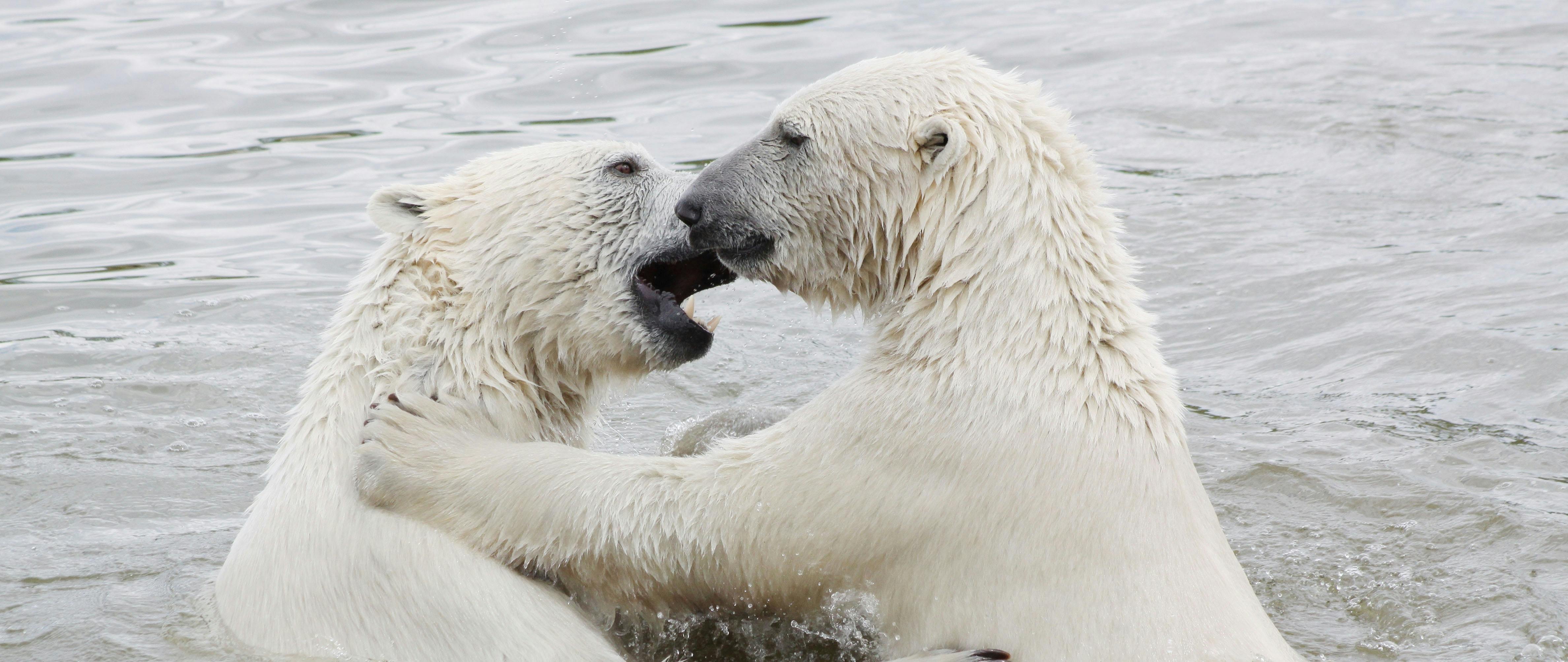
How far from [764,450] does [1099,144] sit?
664 centimetres

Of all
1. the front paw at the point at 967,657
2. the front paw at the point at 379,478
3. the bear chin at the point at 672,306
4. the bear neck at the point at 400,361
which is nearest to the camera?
the front paw at the point at 967,657

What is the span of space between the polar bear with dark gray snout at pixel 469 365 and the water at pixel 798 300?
54cm

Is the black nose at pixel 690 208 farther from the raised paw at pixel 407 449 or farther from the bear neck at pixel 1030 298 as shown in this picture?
the raised paw at pixel 407 449

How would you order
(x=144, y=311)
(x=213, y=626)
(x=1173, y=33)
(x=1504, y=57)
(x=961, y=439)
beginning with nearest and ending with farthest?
(x=961, y=439) < (x=213, y=626) < (x=144, y=311) < (x=1504, y=57) < (x=1173, y=33)

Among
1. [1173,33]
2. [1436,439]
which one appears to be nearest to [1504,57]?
[1173,33]

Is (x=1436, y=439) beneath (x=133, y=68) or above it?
beneath

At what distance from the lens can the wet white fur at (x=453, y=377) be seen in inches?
144

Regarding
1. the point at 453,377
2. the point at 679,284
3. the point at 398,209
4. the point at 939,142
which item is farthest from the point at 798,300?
the point at 939,142

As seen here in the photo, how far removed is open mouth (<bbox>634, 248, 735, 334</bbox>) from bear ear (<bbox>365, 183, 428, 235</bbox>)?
64cm

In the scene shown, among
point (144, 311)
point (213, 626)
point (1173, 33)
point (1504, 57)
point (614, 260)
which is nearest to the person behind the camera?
point (213, 626)

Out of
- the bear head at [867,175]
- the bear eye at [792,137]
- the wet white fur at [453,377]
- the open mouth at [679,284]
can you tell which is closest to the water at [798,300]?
the wet white fur at [453,377]

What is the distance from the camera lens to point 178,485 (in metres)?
5.56

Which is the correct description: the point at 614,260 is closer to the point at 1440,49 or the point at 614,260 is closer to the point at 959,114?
the point at 959,114

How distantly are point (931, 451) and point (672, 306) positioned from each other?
1108 mm
